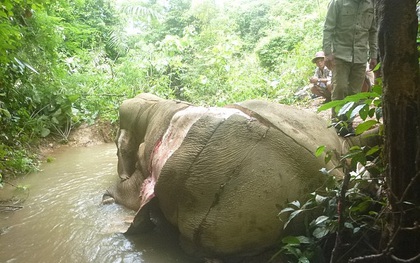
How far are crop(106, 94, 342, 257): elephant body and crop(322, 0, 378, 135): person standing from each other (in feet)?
3.60

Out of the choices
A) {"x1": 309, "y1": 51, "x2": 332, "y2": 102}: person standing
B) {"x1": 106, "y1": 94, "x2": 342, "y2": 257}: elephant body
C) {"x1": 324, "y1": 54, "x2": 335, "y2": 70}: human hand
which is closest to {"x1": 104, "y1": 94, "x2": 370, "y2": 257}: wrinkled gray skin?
{"x1": 106, "y1": 94, "x2": 342, "y2": 257}: elephant body

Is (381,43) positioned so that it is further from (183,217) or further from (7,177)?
(7,177)

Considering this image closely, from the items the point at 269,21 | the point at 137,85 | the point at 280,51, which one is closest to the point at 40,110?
the point at 137,85

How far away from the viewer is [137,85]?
27.9 feet

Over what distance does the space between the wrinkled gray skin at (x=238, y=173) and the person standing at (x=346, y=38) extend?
1082 millimetres

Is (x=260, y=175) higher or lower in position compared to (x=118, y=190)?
higher

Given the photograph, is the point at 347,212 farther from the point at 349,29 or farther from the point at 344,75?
the point at 349,29

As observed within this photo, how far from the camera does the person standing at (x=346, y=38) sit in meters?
3.25

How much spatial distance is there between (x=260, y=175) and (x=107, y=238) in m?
1.42

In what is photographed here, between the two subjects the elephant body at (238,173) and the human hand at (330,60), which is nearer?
the elephant body at (238,173)

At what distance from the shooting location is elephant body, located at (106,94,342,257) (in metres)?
1.96

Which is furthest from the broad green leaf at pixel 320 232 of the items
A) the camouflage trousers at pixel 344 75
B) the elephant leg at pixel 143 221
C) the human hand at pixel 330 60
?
the human hand at pixel 330 60

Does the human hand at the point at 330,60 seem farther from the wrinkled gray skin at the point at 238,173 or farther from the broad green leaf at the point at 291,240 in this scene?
the broad green leaf at the point at 291,240

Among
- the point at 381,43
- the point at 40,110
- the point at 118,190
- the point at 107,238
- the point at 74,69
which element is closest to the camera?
the point at 381,43
